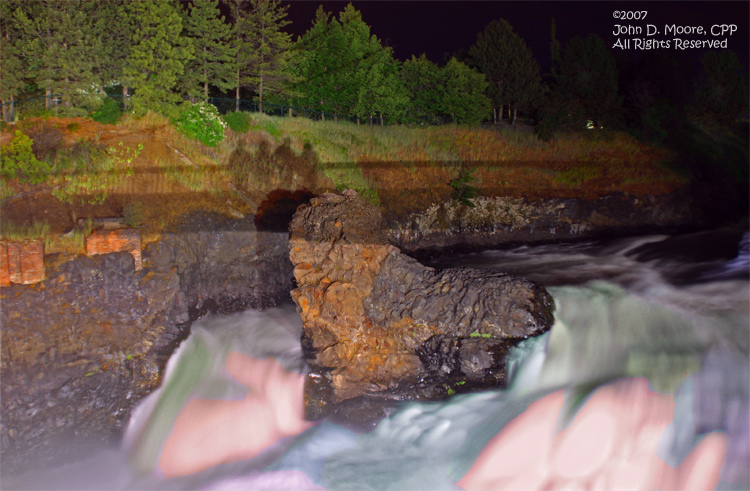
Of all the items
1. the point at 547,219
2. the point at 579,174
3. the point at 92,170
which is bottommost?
Result: the point at 547,219

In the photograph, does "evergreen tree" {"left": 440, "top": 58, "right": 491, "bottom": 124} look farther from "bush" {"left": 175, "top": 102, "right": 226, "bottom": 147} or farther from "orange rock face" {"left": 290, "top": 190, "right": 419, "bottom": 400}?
"orange rock face" {"left": 290, "top": 190, "right": 419, "bottom": 400}

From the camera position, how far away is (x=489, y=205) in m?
15.8

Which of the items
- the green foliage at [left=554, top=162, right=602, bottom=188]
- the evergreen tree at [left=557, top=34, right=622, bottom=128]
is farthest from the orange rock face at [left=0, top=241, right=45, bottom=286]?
the evergreen tree at [left=557, top=34, right=622, bottom=128]

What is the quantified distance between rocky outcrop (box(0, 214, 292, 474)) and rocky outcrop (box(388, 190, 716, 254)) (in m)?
7.00

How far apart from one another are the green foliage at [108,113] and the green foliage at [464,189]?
11.0 m

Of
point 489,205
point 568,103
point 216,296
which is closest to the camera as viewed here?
point 216,296

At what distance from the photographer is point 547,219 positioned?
51.8 feet

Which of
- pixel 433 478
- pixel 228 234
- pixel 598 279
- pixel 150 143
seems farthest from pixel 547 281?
pixel 150 143

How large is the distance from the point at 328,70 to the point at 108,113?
9.52 metres

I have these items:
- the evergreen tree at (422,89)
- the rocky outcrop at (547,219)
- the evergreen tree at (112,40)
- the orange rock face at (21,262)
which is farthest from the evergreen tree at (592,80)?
the orange rock face at (21,262)

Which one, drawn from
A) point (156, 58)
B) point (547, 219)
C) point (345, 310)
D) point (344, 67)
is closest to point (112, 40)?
point (156, 58)

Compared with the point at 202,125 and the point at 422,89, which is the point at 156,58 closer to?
the point at 202,125

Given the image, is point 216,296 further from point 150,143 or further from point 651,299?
point 651,299

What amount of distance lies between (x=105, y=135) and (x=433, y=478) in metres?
12.6
